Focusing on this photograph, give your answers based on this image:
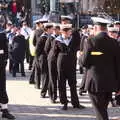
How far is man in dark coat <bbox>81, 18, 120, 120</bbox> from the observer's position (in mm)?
8742

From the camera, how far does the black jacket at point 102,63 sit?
28.7 ft

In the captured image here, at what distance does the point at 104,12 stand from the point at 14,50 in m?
16.1

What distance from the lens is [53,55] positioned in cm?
1266

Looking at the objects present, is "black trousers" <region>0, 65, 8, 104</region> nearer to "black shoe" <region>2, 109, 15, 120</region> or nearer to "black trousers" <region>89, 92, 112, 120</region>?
"black shoe" <region>2, 109, 15, 120</region>

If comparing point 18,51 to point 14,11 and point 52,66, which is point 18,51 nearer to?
point 52,66

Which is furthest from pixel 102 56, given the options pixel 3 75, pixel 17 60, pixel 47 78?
pixel 17 60

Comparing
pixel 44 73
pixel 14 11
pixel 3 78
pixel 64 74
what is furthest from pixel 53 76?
pixel 14 11

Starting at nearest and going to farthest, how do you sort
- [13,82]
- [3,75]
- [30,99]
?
[3,75] → [30,99] → [13,82]

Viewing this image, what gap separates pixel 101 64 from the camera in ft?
28.9

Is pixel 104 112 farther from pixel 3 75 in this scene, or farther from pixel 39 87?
pixel 39 87

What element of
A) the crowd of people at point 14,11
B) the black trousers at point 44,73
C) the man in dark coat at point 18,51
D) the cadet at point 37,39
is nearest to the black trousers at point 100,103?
the black trousers at point 44,73

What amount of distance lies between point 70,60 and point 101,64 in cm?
344

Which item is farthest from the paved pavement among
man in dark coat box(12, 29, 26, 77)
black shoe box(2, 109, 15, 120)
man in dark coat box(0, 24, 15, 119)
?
man in dark coat box(12, 29, 26, 77)

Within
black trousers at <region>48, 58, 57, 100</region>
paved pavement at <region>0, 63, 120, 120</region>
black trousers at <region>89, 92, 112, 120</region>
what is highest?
black trousers at <region>89, 92, 112, 120</region>
